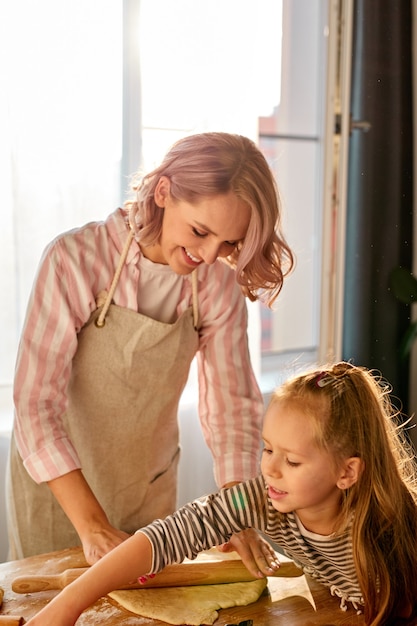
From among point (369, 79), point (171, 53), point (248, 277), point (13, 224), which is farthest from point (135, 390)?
point (369, 79)

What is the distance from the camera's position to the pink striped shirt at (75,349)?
1.29 metres

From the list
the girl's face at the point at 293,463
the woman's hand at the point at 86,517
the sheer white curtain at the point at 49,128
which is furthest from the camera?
the sheer white curtain at the point at 49,128

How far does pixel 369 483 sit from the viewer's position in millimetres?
1143

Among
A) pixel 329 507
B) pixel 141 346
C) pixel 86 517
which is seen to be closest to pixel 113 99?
pixel 141 346

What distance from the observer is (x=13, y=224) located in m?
2.03

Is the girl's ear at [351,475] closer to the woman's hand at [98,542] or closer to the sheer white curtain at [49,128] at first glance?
the woman's hand at [98,542]

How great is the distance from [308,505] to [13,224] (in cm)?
119

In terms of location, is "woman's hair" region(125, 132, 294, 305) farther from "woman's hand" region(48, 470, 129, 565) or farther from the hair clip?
"woman's hand" region(48, 470, 129, 565)

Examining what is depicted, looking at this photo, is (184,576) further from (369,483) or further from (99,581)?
(369,483)

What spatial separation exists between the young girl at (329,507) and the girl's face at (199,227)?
0.80 feet

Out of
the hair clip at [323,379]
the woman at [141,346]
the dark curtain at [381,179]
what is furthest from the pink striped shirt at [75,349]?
the dark curtain at [381,179]

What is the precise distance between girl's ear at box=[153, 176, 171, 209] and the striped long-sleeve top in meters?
0.46

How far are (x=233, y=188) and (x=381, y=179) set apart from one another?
1409 mm

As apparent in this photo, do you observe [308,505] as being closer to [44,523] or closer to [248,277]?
[248,277]
